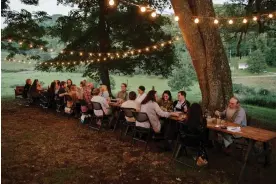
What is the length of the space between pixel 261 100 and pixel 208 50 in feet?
53.7

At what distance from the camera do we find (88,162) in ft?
18.1

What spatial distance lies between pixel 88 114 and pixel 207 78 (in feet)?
12.8

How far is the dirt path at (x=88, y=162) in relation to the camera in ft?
15.6

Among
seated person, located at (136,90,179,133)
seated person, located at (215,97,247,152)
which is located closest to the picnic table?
seated person, located at (215,97,247,152)

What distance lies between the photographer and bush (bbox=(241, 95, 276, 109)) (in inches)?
838

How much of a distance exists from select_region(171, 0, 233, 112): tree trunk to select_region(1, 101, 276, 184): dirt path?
228cm

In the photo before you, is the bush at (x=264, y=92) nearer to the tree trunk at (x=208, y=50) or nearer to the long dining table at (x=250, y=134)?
the tree trunk at (x=208, y=50)

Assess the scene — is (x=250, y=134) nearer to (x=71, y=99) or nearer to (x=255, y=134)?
(x=255, y=134)

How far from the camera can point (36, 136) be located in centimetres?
741

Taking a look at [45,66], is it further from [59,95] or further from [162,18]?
[162,18]

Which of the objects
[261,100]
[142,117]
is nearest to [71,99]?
[142,117]

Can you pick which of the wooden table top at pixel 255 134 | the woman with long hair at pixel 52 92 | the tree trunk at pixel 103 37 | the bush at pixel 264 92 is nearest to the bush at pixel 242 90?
the bush at pixel 264 92

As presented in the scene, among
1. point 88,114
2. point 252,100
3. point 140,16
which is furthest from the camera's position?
point 252,100

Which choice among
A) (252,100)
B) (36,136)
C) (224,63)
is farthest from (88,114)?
(252,100)
